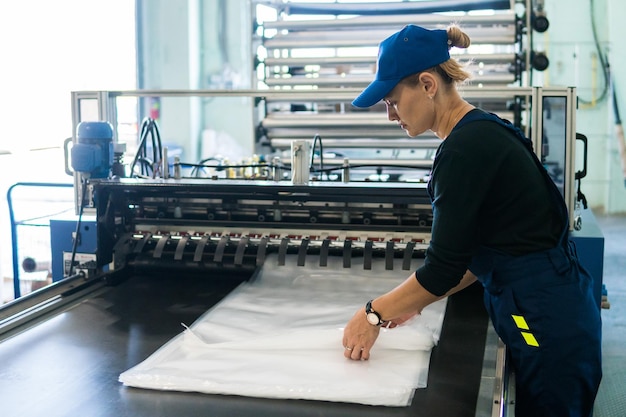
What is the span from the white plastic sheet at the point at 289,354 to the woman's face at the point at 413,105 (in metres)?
0.52

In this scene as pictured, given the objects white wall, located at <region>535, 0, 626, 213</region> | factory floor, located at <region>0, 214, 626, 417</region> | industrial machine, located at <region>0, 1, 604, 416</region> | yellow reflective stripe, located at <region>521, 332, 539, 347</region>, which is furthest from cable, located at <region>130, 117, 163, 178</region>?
white wall, located at <region>535, 0, 626, 213</region>

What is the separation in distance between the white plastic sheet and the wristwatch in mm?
97

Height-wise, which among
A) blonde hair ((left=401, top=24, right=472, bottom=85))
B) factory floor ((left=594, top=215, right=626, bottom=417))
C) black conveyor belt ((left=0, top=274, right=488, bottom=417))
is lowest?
factory floor ((left=594, top=215, right=626, bottom=417))

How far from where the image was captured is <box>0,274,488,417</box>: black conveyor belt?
53.8 inches

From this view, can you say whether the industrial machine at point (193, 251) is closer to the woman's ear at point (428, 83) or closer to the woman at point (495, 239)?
the woman at point (495, 239)

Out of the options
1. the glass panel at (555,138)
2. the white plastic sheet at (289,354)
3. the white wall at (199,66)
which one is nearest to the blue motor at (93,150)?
the white plastic sheet at (289,354)

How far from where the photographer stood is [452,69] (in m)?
1.47

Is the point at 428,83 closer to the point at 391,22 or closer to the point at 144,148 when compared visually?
the point at 144,148

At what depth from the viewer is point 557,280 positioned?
4.91 feet

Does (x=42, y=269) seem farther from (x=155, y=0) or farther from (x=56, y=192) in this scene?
(x=155, y=0)

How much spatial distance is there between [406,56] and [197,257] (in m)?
1.15

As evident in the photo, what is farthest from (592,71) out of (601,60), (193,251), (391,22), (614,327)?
(193,251)

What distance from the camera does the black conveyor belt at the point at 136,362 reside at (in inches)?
53.8

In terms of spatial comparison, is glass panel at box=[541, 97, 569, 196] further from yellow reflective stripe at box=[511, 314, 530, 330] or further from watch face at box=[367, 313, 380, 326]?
watch face at box=[367, 313, 380, 326]
